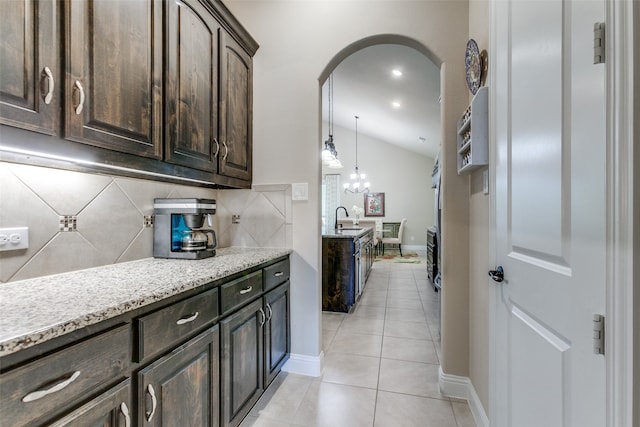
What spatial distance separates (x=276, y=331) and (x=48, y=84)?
65.1 inches

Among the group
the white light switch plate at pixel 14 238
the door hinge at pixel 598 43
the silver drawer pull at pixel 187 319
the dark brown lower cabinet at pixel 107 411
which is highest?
the door hinge at pixel 598 43

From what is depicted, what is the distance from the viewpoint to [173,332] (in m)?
1.03

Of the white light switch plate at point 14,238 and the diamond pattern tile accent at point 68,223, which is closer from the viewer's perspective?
the white light switch plate at point 14,238

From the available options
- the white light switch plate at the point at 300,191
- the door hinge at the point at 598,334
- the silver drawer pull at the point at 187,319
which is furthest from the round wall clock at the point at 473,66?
the silver drawer pull at the point at 187,319

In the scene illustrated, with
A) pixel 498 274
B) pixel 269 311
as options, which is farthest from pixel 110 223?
pixel 498 274

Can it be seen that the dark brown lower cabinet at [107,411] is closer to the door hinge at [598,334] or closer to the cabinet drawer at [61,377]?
the cabinet drawer at [61,377]

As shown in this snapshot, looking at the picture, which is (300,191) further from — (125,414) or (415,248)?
(415,248)

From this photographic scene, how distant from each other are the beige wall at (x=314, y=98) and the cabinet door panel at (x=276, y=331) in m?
0.09

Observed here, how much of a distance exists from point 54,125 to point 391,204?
29.3 ft

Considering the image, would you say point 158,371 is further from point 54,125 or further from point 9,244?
point 54,125

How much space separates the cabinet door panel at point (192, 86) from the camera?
1.38 meters

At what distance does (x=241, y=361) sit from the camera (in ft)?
4.81

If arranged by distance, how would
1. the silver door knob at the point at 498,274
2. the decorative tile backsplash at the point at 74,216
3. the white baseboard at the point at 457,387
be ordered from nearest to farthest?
the decorative tile backsplash at the point at 74,216 < the silver door knob at the point at 498,274 < the white baseboard at the point at 457,387

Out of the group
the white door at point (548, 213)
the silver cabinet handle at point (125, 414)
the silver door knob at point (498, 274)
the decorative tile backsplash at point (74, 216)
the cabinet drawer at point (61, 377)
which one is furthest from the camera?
the silver door knob at point (498, 274)
